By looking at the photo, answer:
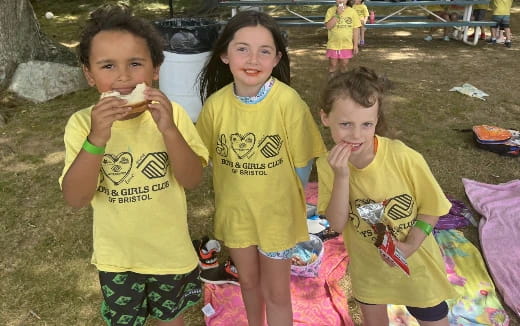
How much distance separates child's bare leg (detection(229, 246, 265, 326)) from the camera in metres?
2.17

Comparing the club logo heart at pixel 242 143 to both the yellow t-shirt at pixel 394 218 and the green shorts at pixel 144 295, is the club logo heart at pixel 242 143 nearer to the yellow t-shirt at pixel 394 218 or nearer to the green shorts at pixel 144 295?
the yellow t-shirt at pixel 394 218

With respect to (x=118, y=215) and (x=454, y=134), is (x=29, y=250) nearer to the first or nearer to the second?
(x=118, y=215)

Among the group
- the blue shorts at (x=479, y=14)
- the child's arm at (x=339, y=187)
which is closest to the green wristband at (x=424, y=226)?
the child's arm at (x=339, y=187)

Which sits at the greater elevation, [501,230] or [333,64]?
[333,64]

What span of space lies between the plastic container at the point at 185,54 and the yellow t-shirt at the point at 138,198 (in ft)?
10.6

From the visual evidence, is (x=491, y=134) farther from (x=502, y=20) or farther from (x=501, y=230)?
(x=502, y=20)

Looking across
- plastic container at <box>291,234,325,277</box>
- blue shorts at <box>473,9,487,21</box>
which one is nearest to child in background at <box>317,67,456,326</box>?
plastic container at <box>291,234,325,277</box>

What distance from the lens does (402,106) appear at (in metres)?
6.10

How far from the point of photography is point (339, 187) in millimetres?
1785

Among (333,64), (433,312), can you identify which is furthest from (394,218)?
(333,64)

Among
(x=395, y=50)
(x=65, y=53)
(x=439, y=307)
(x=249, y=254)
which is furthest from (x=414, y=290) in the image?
(x=395, y=50)

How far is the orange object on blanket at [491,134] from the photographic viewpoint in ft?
15.5

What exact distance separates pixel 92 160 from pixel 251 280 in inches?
42.0

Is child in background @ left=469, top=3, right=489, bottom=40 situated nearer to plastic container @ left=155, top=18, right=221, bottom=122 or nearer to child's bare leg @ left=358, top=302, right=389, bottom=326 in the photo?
plastic container @ left=155, top=18, right=221, bottom=122
